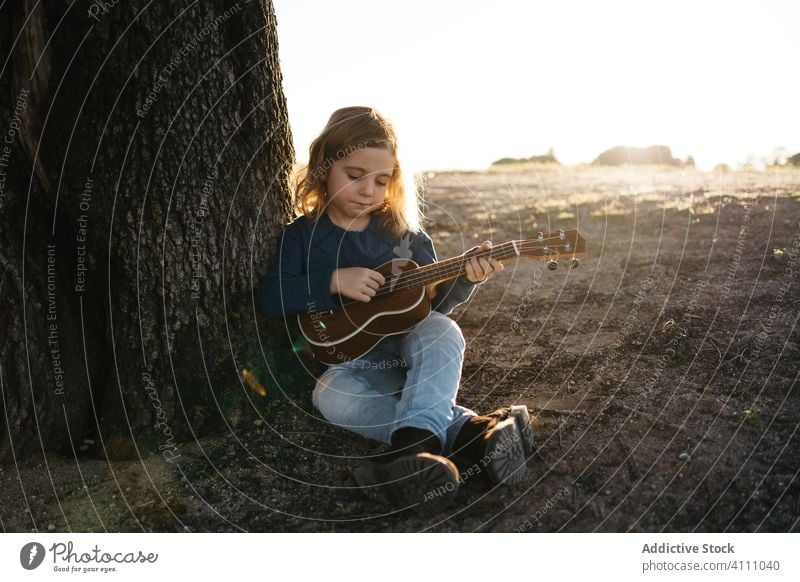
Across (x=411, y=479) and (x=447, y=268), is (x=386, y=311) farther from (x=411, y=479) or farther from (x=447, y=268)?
(x=411, y=479)

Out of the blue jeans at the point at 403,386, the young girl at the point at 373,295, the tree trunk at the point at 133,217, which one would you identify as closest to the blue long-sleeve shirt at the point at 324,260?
the young girl at the point at 373,295

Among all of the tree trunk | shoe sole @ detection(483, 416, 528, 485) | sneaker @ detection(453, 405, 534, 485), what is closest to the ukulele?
the tree trunk

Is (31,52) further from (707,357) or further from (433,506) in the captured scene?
(707,357)

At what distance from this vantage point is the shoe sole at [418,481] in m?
2.90

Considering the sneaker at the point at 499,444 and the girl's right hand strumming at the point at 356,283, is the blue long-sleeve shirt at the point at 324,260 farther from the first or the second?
the sneaker at the point at 499,444

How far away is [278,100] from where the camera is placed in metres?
3.73

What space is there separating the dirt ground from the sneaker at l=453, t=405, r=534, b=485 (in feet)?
0.25

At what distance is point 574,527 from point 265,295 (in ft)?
5.92

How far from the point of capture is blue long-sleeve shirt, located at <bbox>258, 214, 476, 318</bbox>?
3.55 metres

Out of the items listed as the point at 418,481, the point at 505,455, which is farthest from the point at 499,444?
the point at 418,481

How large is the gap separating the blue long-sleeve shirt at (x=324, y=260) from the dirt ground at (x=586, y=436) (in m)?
0.54

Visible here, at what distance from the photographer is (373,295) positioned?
3.56m

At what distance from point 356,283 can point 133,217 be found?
1096mm
